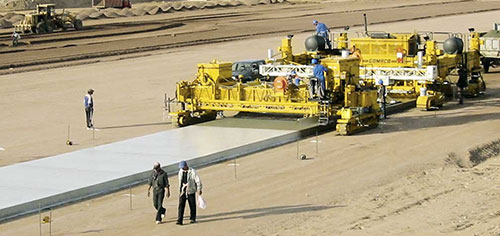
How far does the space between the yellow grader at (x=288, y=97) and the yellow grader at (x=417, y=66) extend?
1954 millimetres

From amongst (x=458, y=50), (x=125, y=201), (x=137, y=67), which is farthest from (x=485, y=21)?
(x=125, y=201)

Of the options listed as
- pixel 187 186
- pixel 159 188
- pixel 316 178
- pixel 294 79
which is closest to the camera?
pixel 187 186

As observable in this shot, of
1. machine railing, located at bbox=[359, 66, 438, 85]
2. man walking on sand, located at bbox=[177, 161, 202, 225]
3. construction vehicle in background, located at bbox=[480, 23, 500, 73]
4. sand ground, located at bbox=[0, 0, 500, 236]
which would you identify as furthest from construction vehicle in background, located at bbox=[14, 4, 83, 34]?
man walking on sand, located at bbox=[177, 161, 202, 225]

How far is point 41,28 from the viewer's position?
64.3 metres

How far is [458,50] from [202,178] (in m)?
14.7

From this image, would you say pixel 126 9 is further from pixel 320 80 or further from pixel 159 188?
pixel 159 188

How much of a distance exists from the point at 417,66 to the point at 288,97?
5.89 m

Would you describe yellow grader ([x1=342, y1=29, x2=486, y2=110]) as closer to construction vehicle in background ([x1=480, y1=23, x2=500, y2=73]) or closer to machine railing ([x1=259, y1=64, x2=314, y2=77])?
machine railing ([x1=259, y1=64, x2=314, y2=77])

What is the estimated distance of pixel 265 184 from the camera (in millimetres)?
21047

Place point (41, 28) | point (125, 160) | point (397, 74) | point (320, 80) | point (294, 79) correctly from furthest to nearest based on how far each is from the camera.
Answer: point (41, 28)
point (397, 74)
point (294, 79)
point (320, 80)
point (125, 160)

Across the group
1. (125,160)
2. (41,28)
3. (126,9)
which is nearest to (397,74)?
(125,160)

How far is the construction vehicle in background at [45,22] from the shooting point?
63.8 meters

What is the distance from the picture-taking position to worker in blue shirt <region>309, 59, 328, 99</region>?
88.4 feet

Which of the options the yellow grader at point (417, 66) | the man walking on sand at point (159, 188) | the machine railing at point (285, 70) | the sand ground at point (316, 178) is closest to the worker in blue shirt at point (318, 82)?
the sand ground at point (316, 178)
